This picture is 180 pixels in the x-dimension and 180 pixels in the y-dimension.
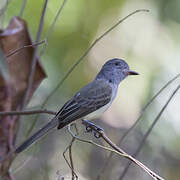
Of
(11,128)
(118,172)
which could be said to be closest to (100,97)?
(11,128)

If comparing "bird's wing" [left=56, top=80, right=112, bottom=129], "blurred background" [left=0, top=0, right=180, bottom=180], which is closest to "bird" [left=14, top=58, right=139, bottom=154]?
"bird's wing" [left=56, top=80, right=112, bottom=129]

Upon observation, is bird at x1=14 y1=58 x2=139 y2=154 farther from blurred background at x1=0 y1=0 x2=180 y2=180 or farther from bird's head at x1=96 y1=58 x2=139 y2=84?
blurred background at x1=0 y1=0 x2=180 y2=180

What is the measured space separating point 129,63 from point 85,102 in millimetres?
2092

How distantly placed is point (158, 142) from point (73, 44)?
1744 mm

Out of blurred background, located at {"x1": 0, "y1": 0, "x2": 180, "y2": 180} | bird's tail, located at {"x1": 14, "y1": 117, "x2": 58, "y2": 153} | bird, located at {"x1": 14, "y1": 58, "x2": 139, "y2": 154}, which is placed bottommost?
blurred background, located at {"x1": 0, "y1": 0, "x2": 180, "y2": 180}

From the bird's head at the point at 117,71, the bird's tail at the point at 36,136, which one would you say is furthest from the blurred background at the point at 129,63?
the bird's tail at the point at 36,136

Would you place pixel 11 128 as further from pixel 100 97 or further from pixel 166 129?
pixel 166 129

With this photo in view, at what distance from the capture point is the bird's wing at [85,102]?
140 inches

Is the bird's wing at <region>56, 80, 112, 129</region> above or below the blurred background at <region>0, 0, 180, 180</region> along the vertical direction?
above

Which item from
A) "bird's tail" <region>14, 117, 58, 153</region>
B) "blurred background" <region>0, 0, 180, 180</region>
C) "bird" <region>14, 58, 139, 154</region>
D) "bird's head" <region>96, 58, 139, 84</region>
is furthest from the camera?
"blurred background" <region>0, 0, 180, 180</region>

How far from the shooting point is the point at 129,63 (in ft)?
19.0

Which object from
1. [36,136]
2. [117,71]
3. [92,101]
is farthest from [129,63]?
[36,136]

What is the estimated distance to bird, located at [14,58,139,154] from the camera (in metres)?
3.46

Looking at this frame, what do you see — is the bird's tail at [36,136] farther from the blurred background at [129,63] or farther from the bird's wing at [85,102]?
the blurred background at [129,63]
